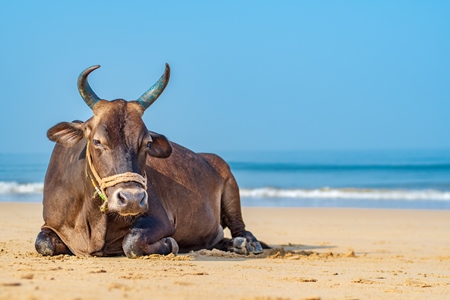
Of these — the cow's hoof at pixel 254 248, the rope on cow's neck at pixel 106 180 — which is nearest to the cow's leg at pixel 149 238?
the rope on cow's neck at pixel 106 180

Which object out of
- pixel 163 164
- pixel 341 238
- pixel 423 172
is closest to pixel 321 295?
pixel 163 164

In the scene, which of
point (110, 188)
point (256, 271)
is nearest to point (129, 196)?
point (110, 188)

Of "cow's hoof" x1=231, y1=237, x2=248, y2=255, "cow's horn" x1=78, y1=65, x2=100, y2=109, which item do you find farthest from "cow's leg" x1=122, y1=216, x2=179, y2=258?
"cow's hoof" x1=231, y1=237, x2=248, y2=255

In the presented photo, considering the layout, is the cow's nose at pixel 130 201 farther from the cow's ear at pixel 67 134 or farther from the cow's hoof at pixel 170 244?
the cow's hoof at pixel 170 244

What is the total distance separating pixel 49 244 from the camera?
27.2 ft

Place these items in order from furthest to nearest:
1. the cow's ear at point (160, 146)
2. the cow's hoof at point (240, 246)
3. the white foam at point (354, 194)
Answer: the white foam at point (354, 194)
the cow's hoof at point (240, 246)
the cow's ear at point (160, 146)

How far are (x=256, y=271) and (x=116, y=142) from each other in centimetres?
179

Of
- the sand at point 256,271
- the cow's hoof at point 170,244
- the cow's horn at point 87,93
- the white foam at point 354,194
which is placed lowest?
the sand at point 256,271

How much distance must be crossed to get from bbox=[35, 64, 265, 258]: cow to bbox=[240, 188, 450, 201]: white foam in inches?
819

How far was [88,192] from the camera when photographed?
8117 mm

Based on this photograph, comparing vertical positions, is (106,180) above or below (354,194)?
below

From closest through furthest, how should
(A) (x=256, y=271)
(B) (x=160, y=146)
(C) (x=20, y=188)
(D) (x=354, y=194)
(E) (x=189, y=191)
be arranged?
(A) (x=256, y=271) < (B) (x=160, y=146) < (E) (x=189, y=191) < (D) (x=354, y=194) < (C) (x=20, y=188)

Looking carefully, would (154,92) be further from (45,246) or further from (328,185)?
(328,185)

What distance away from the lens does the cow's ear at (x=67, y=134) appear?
26.9ft
